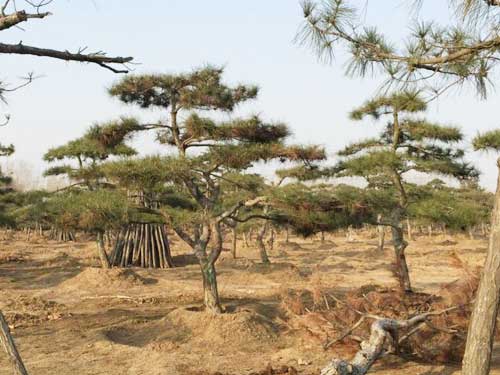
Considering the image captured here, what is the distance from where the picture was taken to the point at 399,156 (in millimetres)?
10383

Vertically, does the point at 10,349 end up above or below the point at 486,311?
below

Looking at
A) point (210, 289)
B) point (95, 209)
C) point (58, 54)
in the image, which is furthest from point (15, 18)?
point (210, 289)

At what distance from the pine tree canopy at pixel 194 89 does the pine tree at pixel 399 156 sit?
3.16m

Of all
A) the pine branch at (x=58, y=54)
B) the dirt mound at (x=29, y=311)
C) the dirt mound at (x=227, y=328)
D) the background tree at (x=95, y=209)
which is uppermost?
the pine branch at (x=58, y=54)

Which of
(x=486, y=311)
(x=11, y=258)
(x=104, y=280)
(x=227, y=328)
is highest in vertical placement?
(x=486, y=311)

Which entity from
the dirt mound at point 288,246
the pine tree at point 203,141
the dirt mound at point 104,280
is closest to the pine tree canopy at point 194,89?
the pine tree at point 203,141

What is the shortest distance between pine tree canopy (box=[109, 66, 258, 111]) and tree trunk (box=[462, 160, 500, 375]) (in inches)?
205

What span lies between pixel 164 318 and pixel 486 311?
6.02 metres

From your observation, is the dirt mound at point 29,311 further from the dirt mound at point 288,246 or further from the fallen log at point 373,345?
the dirt mound at point 288,246

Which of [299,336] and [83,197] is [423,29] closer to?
[299,336]

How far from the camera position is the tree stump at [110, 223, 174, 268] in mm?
17688

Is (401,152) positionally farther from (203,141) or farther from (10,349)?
(10,349)

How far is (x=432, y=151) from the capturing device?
38.2 feet

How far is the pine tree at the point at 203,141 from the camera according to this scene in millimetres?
7418
